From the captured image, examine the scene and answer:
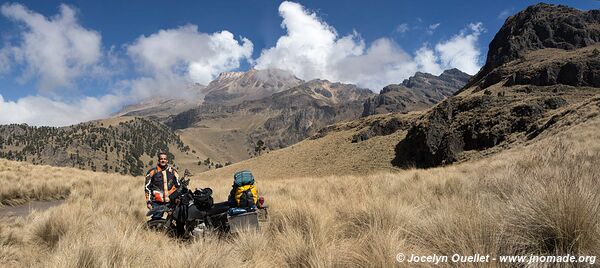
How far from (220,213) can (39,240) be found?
125 inches

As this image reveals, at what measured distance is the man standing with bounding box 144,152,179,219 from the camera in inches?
346

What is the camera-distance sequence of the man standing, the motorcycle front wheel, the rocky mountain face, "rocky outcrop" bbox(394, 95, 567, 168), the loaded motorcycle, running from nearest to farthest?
the loaded motorcycle → the motorcycle front wheel → the man standing → the rocky mountain face → "rocky outcrop" bbox(394, 95, 567, 168)

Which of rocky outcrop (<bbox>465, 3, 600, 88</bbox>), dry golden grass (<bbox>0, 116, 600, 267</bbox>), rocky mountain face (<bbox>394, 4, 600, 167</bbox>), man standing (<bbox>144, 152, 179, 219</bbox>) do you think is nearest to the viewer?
dry golden grass (<bbox>0, 116, 600, 267</bbox>)

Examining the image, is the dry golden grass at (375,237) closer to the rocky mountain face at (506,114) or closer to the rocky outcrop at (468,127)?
the rocky mountain face at (506,114)

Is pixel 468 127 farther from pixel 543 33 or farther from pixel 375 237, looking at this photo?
pixel 543 33

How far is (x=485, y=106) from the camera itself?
49.9 meters

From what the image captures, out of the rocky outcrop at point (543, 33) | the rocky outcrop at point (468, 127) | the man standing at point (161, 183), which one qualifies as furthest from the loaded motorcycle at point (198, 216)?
the rocky outcrop at point (543, 33)

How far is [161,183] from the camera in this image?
29.4 feet

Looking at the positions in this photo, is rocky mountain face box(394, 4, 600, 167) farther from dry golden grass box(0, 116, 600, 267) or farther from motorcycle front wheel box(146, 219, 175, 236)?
motorcycle front wheel box(146, 219, 175, 236)

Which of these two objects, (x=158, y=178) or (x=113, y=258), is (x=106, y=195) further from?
(x=113, y=258)

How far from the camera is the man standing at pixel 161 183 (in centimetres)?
878

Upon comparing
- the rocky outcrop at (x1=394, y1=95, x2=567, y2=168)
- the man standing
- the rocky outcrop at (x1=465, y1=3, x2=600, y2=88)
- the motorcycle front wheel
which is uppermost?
the rocky outcrop at (x1=465, y1=3, x2=600, y2=88)

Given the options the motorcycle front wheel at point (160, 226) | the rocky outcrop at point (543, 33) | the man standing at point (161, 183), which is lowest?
the motorcycle front wheel at point (160, 226)

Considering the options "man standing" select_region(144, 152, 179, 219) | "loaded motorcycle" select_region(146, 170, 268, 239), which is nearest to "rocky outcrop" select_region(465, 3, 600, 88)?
"man standing" select_region(144, 152, 179, 219)
